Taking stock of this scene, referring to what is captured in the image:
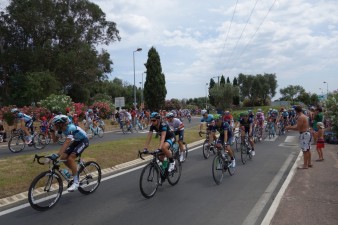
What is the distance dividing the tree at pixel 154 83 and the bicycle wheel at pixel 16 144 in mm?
32828

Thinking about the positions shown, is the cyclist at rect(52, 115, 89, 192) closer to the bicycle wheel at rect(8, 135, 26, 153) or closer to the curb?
the curb

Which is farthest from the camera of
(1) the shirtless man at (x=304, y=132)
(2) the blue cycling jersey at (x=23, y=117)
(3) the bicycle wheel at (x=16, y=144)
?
(2) the blue cycling jersey at (x=23, y=117)

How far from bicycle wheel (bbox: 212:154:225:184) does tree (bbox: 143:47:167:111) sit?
38.2 metres

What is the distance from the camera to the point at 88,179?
8.04 meters

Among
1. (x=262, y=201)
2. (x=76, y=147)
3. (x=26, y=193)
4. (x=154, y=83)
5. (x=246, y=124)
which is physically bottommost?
(x=262, y=201)

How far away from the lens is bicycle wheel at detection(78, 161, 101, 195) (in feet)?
25.3

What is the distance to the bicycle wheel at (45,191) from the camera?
650cm

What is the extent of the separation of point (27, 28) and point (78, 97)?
1174 cm

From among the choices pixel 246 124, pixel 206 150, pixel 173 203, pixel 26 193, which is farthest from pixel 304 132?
pixel 26 193

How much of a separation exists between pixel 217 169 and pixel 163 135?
2059 mm

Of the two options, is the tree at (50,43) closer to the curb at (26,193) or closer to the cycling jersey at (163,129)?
the curb at (26,193)

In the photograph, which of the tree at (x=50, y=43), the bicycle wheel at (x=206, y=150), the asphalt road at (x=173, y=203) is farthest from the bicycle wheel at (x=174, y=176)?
the tree at (x=50, y=43)

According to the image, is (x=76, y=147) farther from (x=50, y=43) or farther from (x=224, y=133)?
(x=50, y=43)

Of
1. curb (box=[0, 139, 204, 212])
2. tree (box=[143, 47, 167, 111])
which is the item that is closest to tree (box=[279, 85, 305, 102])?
tree (box=[143, 47, 167, 111])
